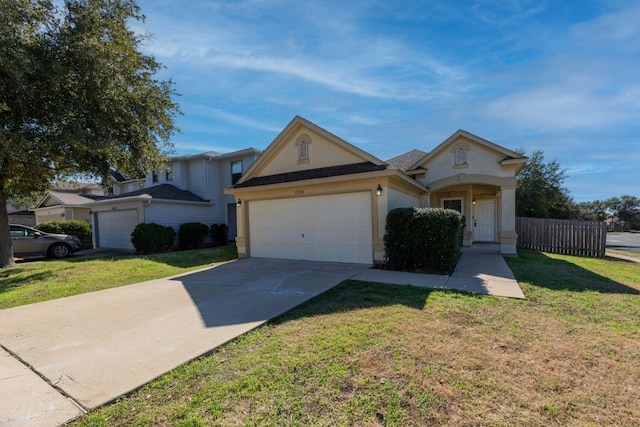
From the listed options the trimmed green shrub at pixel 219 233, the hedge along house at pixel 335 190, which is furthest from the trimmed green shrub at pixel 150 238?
the hedge along house at pixel 335 190

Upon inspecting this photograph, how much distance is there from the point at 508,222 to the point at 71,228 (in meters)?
23.1

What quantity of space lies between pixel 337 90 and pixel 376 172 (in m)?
6.27

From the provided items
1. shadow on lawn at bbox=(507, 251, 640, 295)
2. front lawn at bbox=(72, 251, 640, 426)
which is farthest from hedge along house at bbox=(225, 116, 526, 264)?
front lawn at bbox=(72, 251, 640, 426)

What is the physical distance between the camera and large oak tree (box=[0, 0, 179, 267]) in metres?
7.72

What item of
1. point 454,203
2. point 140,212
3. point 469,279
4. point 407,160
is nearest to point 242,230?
point 140,212

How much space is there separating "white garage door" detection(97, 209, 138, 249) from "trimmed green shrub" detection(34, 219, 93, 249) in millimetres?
902

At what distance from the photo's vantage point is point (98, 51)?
848 cm

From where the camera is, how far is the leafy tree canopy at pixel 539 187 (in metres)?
22.6

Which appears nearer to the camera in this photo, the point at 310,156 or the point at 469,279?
the point at 469,279

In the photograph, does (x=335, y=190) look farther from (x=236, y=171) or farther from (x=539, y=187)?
(x=539, y=187)

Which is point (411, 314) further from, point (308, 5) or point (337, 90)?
point (337, 90)

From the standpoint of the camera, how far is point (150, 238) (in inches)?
586

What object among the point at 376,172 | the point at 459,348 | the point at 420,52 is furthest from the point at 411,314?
the point at 420,52

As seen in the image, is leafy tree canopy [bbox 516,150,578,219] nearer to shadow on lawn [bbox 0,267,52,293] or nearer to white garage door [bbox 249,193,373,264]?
white garage door [bbox 249,193,373,264]
